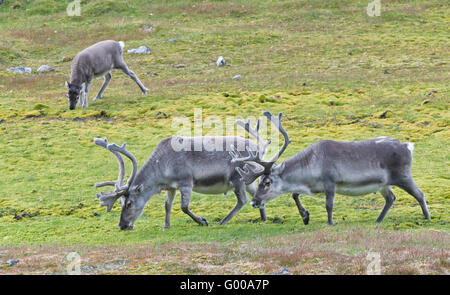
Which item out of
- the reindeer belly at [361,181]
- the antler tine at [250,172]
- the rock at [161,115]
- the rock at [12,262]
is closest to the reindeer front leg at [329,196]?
the reindeer belly at [361,181]

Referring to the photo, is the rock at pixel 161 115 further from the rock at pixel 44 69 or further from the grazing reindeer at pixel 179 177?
the rock at pixel 44 69

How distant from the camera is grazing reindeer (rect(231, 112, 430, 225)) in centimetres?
1528

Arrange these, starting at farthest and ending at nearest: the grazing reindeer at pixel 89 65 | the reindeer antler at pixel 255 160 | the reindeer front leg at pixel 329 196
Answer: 1. the grazing reindeer at pixel 89 65
2. the reindeer antler at pixel 255 160
3. the reindeer front leg at pixel 329 196

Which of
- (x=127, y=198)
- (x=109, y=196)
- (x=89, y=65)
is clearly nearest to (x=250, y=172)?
(x=127, y=198)

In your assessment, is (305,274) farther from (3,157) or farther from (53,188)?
(3,157)

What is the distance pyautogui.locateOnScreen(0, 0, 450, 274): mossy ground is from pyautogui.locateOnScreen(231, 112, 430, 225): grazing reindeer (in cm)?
89

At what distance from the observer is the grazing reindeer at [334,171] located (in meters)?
15.3

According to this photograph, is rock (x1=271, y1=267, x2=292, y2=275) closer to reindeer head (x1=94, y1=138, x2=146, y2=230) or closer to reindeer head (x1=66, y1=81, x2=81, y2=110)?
reindeer head (x1=94, y1=138, x2=146, y2=230)

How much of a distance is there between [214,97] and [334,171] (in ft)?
57.8

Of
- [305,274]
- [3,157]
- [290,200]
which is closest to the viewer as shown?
[305,274]

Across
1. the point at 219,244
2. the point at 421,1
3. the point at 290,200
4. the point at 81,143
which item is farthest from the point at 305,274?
the point at 421,1

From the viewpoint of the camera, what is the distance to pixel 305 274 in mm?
10906

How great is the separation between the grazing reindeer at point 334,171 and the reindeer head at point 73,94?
56.1 ft

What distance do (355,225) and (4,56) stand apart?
115 feet
